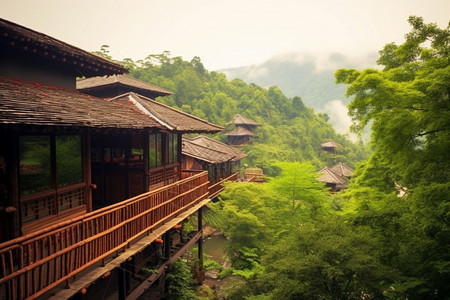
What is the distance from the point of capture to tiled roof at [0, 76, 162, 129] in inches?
203

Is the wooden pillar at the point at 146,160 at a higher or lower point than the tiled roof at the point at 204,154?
higher

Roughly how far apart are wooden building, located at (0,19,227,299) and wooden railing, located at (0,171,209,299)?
0.08 feet

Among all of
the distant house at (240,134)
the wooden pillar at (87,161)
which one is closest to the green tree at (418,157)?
the wooden pillar at (87,161)

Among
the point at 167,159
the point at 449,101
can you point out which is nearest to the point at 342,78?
the point at 449,101

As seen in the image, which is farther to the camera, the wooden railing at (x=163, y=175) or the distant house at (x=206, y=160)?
the distant house at (x=206, y=160)

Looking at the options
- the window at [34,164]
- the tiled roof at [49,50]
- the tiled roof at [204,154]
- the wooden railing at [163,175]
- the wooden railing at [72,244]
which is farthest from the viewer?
the tiled roof at [204,154]

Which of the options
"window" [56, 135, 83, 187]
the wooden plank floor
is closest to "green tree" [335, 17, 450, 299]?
the wooden plank floor

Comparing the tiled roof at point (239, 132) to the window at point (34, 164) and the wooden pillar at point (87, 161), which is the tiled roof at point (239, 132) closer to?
the wooden pillar at point (87, 161)

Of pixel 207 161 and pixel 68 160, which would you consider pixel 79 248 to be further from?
pixel 207 161

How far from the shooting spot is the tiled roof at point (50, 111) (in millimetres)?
5150

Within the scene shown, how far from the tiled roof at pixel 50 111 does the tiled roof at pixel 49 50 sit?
0.96 metres

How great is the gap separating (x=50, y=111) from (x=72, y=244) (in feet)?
9.26

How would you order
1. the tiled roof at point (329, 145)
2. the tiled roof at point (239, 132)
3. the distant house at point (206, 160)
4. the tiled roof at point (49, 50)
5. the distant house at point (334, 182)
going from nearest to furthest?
the tiled roof at point (49, 50) < the distant house at point (206, 160) < the distant house at point (334, 182) < the tiled roof at point (239, 132) < the tiled roof at point (329, 145)

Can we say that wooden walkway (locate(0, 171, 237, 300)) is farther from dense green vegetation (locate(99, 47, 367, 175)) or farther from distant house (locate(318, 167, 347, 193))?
dense green vegetation (locate(99, 47, 367, 175))
